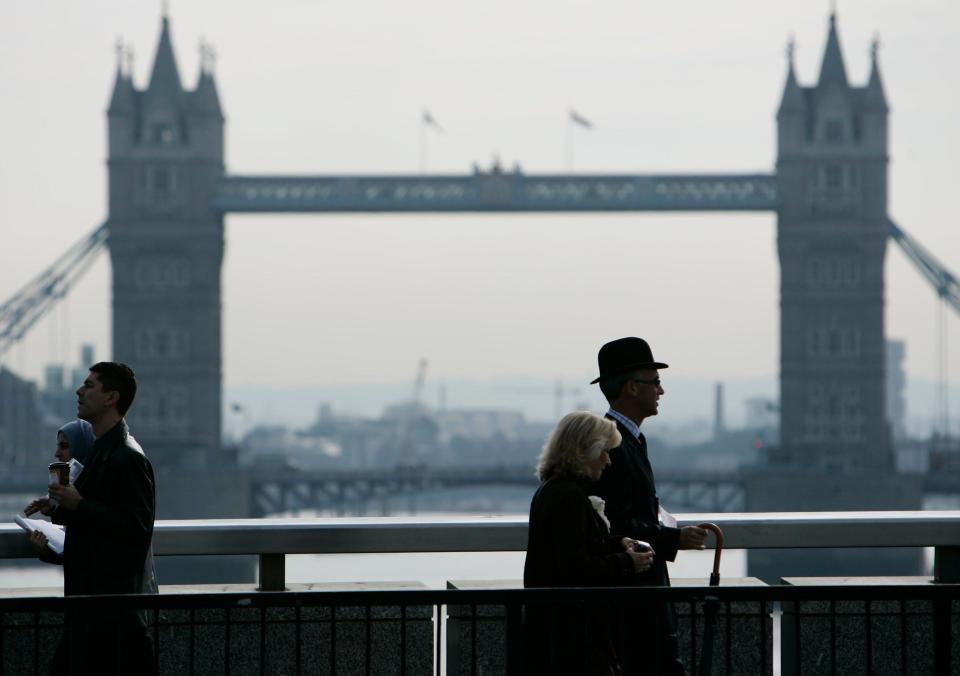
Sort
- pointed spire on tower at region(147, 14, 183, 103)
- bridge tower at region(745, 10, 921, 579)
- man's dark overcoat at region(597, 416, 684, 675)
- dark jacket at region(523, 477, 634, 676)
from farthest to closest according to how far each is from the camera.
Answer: pointed spire on tower at region(147, 14, 183, 103) → bridge tower at region(745, 10, 921, 579) → man's dark overcoat at region(597, 416, 684, 675) → dark jacket at region(523, 477, 634, 676)

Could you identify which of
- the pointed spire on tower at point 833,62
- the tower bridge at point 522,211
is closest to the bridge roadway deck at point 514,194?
the tower bridge at point 522,211

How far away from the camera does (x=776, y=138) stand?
243 feet

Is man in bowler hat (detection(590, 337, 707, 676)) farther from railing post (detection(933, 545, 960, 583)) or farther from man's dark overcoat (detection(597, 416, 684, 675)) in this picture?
railing post (detection(933, 545, 960, 583))

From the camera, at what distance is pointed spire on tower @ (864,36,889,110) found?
74250 mm

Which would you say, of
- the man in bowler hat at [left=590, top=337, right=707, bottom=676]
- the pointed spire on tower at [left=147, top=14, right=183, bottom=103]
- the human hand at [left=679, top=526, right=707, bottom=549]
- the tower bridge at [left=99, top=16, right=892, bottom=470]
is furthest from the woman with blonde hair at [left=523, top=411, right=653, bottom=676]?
the pointed spire on tower at [left=147, top=14, right=183, bottom=103]

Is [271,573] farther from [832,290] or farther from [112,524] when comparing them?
[832,290]

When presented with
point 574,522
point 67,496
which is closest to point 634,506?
point 574,522

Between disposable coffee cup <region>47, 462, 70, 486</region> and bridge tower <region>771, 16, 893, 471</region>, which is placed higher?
bridge tower <region>771, 16, 893, 471</region>

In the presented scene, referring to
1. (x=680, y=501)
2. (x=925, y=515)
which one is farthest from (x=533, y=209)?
(x=925, y=515)

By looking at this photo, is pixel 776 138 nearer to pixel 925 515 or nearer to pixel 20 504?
pixel 20 504

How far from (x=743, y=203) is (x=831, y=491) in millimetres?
12478

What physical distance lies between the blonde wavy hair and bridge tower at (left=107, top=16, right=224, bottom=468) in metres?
68.7

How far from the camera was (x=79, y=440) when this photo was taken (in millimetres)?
4648

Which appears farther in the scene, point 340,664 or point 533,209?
point 533,209
